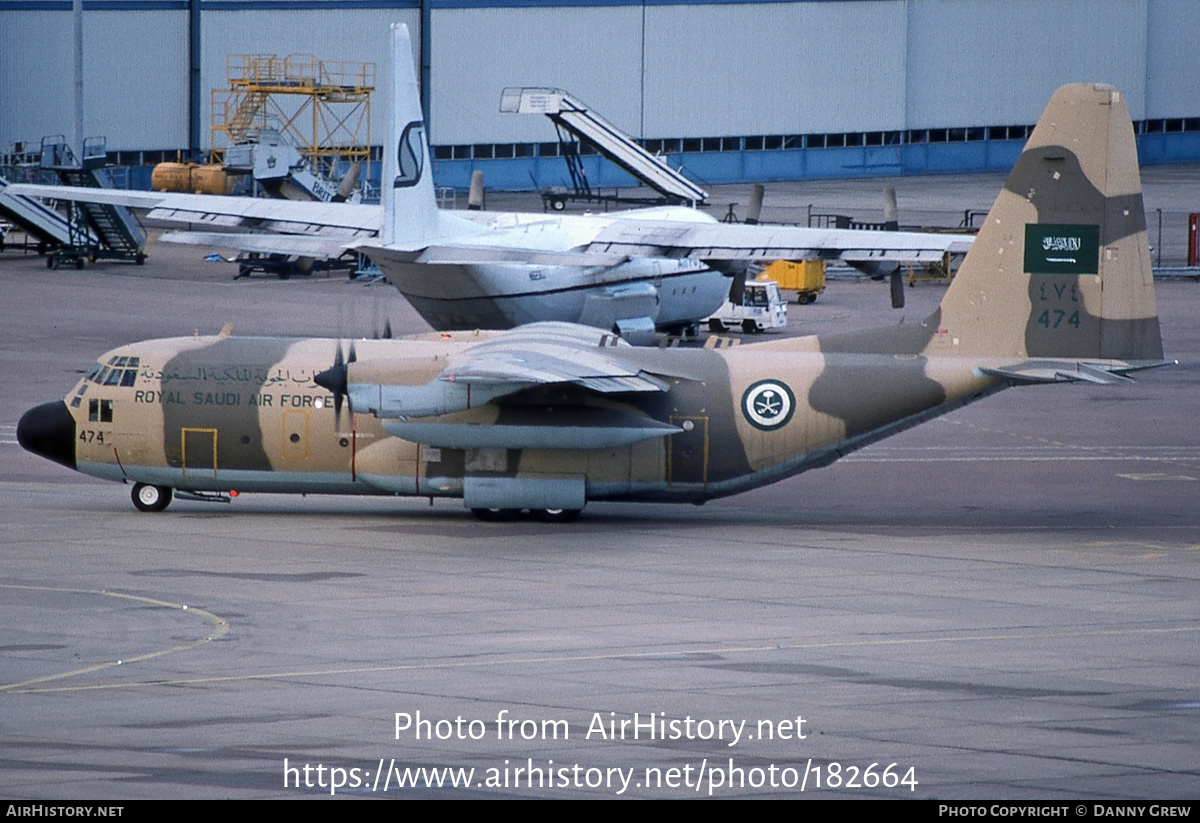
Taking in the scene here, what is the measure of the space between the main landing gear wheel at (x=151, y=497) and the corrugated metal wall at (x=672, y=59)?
64078 mm

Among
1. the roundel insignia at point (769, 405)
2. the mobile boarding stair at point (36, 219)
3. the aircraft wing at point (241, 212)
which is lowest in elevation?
the roundel insignia at point (769, 405)

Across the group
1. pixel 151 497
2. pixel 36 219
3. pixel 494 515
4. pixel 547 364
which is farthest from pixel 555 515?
pixel 36 219

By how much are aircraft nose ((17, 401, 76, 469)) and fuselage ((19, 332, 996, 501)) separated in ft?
0.37

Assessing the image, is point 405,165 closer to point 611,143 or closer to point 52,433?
point 52,433

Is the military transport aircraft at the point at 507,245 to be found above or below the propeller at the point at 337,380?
above

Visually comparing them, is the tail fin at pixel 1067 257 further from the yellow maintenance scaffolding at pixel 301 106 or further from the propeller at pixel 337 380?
the yellow maintenance scaffolding at pixel 301 106

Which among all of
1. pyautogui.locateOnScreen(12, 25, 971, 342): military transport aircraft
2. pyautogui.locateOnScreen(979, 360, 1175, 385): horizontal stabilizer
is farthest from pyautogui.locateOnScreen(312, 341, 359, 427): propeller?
pyautogui.locateOnScreen(12, 25, 971, 342): military transport aircraft

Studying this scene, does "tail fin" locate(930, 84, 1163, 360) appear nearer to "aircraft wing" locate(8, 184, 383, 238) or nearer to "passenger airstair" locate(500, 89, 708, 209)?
"aircraft wing" locate(8, 184, 383, 238)

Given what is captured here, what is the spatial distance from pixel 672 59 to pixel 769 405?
82.5 metres

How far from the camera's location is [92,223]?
256 feet

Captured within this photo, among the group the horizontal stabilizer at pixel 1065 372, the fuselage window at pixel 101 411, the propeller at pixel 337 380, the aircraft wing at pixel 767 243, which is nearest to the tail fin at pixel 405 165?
the aircraft wing at pixel 767 243

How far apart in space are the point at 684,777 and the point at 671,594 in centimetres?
1180

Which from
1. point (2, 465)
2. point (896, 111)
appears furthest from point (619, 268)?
point (896, 111)

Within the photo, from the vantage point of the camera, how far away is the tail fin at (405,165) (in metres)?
43.9
